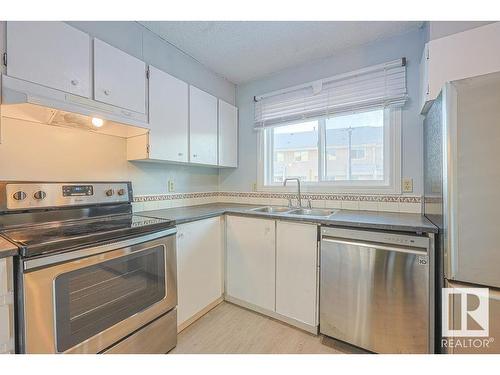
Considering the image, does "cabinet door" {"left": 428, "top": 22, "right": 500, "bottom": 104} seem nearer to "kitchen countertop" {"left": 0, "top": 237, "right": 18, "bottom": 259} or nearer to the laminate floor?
the laminate floor

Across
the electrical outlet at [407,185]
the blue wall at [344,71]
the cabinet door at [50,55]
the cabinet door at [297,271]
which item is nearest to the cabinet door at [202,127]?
the blue wall at [344,71]

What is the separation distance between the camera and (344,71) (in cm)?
215

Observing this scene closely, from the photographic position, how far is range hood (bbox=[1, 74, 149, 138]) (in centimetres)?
111

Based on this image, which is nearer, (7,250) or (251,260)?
(7,250)

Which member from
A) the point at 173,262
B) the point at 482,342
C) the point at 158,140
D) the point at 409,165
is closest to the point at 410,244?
the point at 482,342

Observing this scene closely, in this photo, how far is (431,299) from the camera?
1.30 metres

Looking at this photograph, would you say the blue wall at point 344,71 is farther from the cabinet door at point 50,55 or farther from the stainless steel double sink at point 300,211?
the cabinet door at point 50,55

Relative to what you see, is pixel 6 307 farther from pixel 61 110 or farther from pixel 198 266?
pixel 198 266

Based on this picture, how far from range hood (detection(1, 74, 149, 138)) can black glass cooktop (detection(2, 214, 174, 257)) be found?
641 mm

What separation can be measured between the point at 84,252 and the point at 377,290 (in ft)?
5.38

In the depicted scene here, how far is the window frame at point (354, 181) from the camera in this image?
1956 millimetres

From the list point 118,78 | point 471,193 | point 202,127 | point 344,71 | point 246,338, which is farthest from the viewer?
point 202,127

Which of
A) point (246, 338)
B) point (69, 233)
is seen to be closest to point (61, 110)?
point (69, 233)

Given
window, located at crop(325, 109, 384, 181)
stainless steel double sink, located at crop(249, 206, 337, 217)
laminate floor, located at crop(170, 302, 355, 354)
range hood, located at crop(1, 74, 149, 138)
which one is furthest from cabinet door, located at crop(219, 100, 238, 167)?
laminate floor, located at crop(170, 302, 355, 354)
